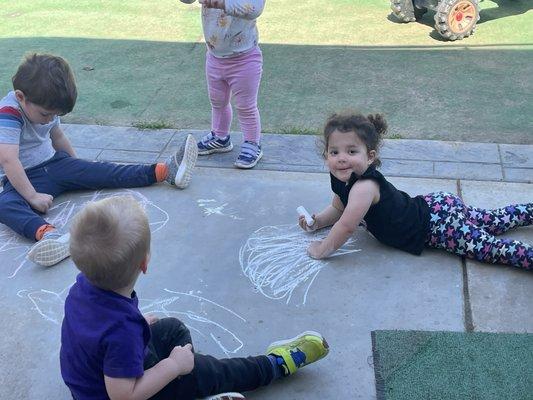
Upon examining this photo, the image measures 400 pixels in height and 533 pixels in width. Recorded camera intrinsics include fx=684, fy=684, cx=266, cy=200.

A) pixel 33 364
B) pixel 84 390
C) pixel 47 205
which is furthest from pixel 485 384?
pixel 47 205

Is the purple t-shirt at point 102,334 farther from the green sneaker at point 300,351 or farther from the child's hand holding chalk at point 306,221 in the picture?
the child's hand holding chalk at point 306,221

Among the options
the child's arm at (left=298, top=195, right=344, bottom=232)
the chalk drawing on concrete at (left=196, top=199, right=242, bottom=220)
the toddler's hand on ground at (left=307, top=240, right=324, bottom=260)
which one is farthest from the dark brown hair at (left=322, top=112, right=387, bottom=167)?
the chalk drawing on concrete at (left=196, top=199, right=242, bottom=220)

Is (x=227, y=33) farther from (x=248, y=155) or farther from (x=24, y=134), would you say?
(x=24, y=134)

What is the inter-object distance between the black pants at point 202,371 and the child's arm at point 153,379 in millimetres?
77

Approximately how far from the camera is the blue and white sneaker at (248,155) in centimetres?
382

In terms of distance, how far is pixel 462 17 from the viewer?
5730mm

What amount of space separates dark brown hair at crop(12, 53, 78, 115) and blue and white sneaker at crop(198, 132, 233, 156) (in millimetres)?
918

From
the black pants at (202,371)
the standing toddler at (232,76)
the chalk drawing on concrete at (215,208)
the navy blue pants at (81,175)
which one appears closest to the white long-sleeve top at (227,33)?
the standing toddler at (232,76)

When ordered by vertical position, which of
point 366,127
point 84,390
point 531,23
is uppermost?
point 366,127

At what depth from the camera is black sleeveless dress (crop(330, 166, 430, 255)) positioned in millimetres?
2943

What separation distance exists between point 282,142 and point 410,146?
2.47 feet

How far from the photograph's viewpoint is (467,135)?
13.4 feet

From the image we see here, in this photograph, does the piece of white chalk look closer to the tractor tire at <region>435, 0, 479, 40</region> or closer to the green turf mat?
the green turf mat

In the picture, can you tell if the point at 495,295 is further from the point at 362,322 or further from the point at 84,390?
the point at 84,390
